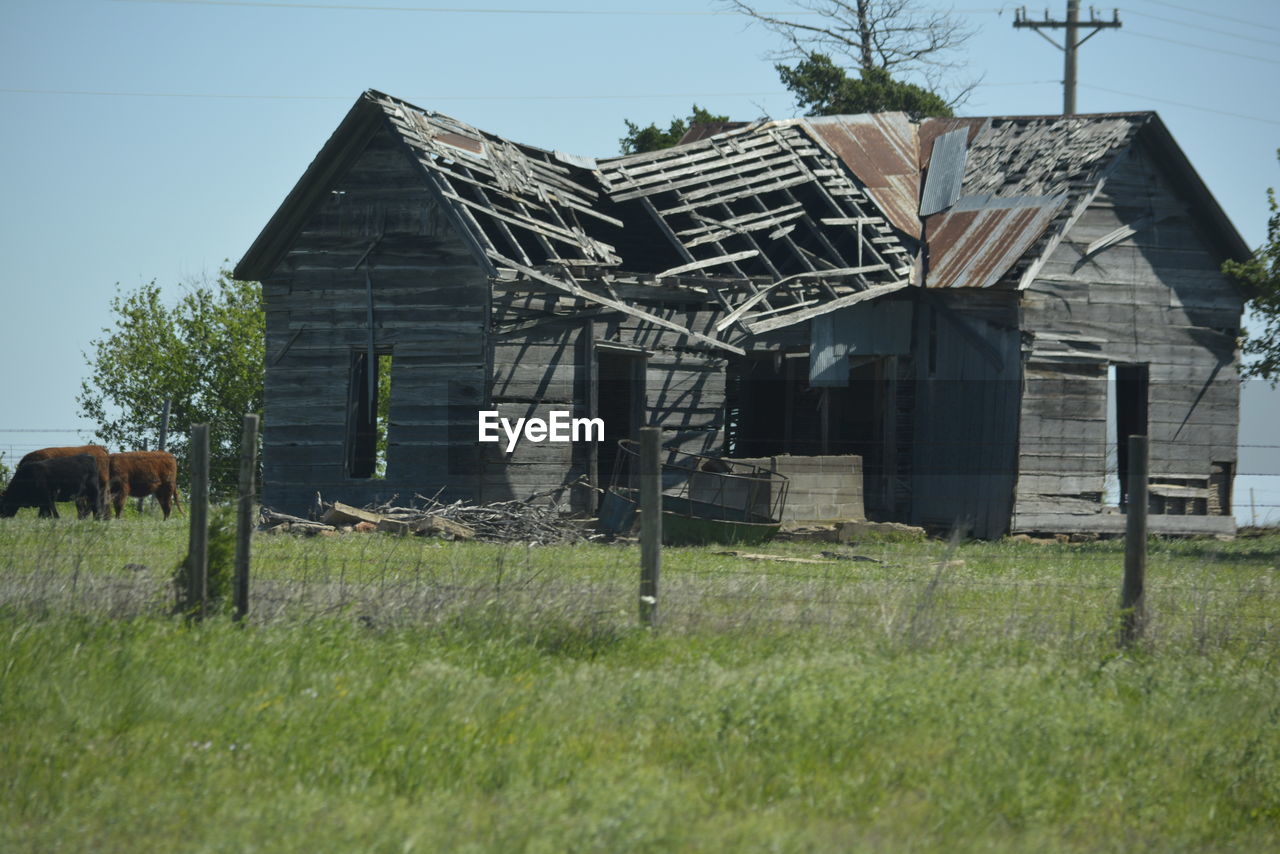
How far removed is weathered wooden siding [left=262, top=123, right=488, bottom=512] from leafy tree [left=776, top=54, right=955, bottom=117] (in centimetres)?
2393

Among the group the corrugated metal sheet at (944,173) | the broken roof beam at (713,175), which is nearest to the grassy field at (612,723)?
the broken roof beam at (713,175)

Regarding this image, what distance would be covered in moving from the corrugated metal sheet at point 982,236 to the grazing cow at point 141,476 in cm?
1366

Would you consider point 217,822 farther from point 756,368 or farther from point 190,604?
point 756,368

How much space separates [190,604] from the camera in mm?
8781

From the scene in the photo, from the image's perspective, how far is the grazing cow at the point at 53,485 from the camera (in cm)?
2152

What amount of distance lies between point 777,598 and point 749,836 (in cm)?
438

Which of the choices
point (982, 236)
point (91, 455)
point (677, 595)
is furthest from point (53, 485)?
point (982, 236)

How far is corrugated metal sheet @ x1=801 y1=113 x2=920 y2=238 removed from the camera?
2462 centimetres

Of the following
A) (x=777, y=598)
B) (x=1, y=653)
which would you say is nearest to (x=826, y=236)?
(x=777, y=598)

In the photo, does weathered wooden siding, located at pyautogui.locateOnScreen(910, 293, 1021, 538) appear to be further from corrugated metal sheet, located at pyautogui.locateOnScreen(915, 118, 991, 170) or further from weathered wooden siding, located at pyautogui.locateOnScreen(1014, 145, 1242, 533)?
corrugated metal sheet, located at pyautogui.locateOnScreen(915, 118, 991, 170)

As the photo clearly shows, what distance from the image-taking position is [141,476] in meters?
23.6

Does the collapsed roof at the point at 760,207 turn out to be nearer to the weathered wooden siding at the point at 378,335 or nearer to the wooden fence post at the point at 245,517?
the weathered wooden siding at the point at 378,335

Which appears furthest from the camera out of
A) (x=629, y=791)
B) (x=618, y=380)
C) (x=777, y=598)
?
(x=618, y=380)

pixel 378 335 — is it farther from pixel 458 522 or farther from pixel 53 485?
pixel 53 485
